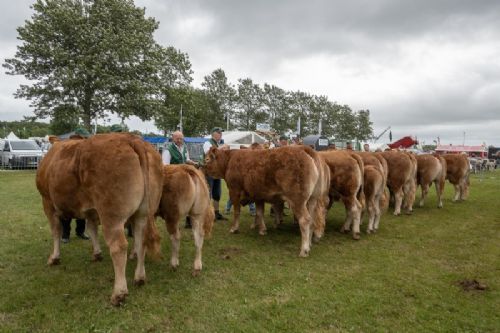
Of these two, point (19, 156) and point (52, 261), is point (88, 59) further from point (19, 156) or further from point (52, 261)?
point (52, 261)

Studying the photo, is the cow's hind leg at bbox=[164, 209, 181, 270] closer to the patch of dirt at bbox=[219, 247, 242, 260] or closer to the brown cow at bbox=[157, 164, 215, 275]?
the brown cow at bbox=[157, 164, 215, 275]

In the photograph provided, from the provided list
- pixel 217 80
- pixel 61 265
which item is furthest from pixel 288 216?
pixel 217 80

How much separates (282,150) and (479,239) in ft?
15.0

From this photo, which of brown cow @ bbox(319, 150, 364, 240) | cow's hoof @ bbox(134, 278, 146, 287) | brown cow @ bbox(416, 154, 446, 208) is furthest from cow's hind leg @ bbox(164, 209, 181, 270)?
brown cow @ bbox(416, 154, 446, 208)

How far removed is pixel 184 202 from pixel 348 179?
3.77 m

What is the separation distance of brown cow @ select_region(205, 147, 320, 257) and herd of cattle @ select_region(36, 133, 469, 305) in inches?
0.7

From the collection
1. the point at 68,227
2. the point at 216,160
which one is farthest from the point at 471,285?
the point at 68,227

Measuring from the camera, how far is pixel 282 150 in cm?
638

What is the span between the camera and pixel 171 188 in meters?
4.86

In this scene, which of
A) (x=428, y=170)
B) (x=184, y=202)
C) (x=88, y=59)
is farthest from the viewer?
(x=88, y=59)

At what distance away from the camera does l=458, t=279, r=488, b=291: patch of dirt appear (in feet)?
15.1

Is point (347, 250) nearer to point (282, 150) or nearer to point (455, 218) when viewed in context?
point (282, 150)

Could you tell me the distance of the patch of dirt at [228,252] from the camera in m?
5.76

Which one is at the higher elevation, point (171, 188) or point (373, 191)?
point (171, 188)
